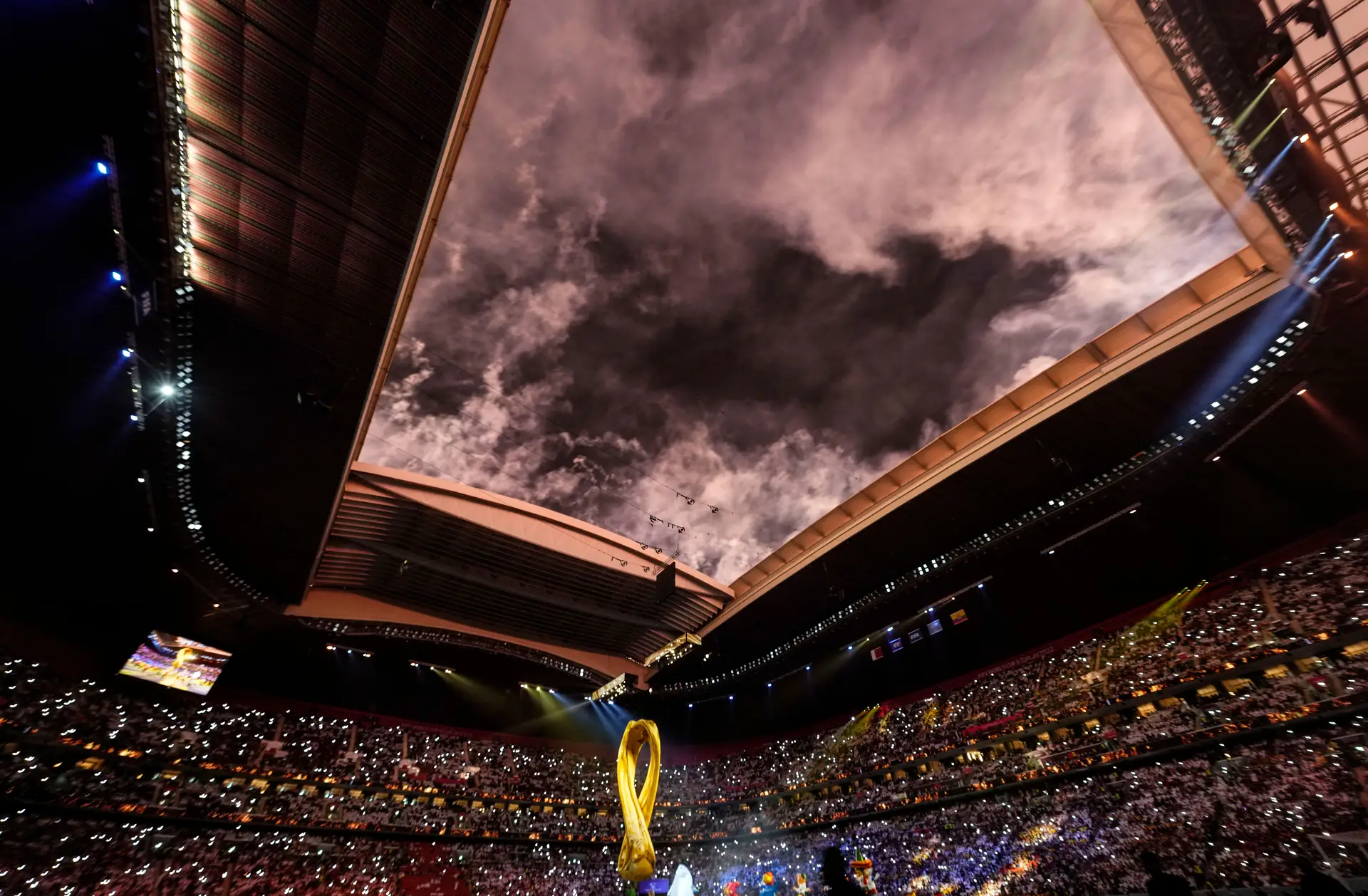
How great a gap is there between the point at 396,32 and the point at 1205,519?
23.6 meters

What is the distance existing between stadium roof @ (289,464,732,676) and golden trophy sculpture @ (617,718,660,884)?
10023 mm

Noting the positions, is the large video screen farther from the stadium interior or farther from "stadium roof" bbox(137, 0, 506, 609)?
"stadium roof" bbox(137, 0, 506, 609)

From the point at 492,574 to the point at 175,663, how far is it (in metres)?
10.6

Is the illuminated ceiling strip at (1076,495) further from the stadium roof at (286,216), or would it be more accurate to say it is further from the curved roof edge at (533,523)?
the stadium roof at (286,216)

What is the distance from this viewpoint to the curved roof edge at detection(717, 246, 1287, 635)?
12336 mm

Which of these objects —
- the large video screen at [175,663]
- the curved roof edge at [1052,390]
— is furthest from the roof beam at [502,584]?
the curved roof edge at [1052,390]

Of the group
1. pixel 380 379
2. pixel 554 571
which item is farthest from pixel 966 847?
pixel 380 379

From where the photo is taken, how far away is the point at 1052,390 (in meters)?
15.5

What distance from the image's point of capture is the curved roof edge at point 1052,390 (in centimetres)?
1234

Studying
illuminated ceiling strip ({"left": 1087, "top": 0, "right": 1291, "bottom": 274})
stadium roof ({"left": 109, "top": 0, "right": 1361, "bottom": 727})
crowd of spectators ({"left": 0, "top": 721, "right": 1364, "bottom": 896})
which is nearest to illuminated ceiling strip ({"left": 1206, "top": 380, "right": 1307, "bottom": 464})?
stadium roof ({"left": 109, "top": 0, "right": 1361, "bottom": 727})

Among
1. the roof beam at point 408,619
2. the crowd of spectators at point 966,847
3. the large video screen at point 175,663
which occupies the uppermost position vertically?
the roof beam at point 408,619

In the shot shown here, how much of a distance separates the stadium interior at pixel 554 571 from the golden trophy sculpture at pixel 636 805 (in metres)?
0.22

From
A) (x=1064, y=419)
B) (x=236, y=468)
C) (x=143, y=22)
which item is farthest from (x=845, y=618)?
(x=143, y=22)

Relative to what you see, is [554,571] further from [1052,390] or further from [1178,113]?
[1178,113]
